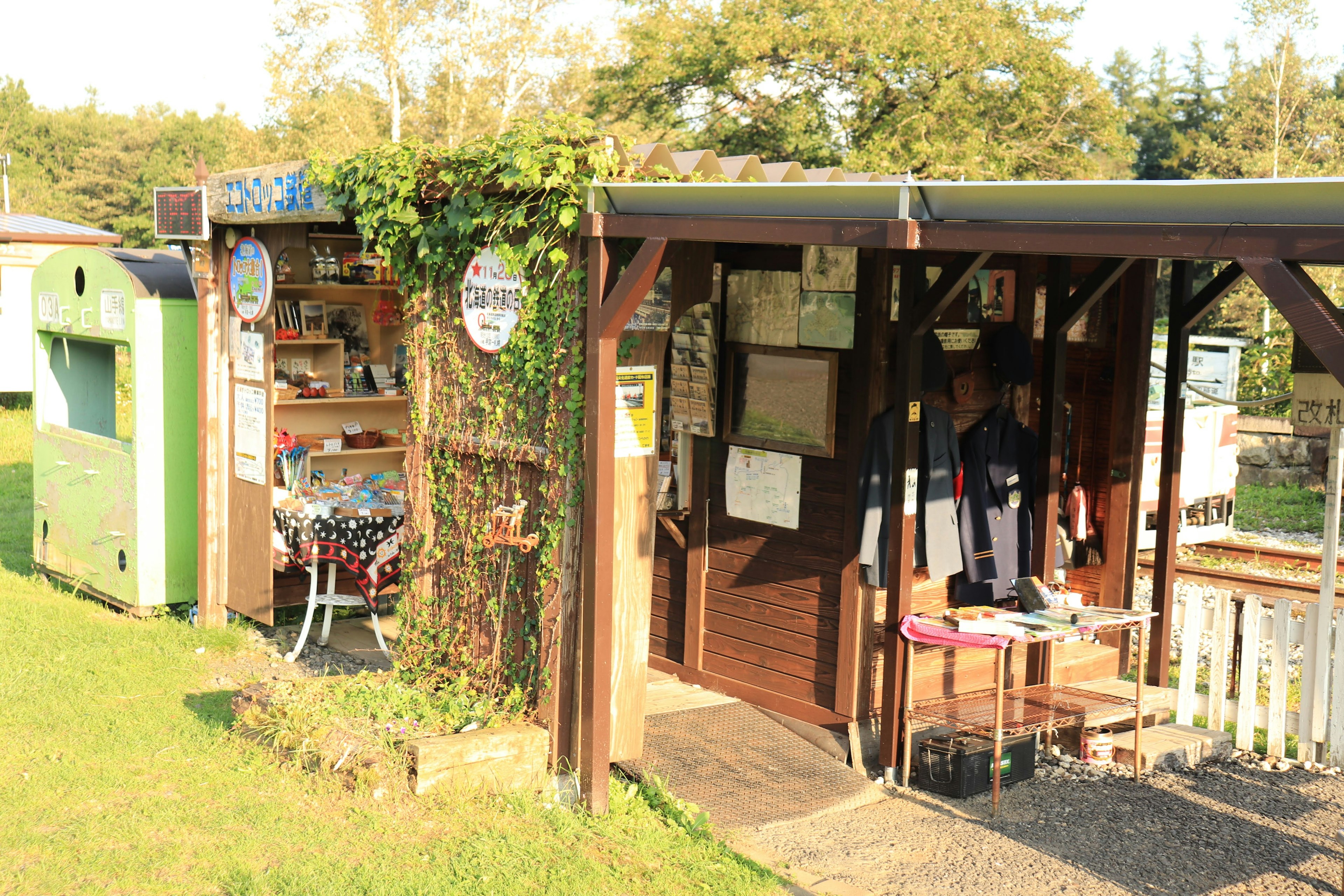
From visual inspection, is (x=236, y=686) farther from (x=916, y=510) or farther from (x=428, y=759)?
(x=916, y=510)

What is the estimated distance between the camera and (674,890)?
464 cm

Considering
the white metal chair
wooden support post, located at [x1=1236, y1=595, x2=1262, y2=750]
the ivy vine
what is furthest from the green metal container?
wooden support post, located at [x1=1236, y1=595, x2=1262, y2=750]

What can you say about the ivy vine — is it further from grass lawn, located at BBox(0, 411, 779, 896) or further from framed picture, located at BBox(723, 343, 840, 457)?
framed picture, located at BBox(723, 343, 840, 457)

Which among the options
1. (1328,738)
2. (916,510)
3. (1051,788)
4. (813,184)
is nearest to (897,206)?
(813,184)

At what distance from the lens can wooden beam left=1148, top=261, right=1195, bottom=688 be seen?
23.1ft

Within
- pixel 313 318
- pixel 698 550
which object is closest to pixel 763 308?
pixel 698 550

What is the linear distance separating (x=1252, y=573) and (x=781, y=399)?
6.94 metres

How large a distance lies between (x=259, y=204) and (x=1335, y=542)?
20.6ft

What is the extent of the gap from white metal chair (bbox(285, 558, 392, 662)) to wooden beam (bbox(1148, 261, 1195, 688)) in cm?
458

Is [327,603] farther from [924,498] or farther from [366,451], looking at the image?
[924,498]

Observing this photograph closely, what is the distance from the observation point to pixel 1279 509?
14914 mm

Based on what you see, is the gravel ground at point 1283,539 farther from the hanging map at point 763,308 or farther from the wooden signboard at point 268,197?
the wooden signboard at point 268,197

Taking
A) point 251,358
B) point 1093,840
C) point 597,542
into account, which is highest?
point 251,358

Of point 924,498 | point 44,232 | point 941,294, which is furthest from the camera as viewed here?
point 44,232
